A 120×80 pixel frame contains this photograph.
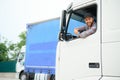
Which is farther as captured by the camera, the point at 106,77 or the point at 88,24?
the point at 88,24

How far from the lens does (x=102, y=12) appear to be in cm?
428

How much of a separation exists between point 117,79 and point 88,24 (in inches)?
50.5

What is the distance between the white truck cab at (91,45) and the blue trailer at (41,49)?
5.30 meters

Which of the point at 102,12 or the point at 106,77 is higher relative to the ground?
the point at 102,12

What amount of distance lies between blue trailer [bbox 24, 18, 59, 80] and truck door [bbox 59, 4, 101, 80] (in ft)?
17.3

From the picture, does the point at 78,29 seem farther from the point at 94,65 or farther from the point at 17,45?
the point at 17,45

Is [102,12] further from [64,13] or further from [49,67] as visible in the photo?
[49,67]

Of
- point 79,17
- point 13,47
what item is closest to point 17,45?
point 13,47

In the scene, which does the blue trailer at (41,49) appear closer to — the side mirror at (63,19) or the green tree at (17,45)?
the side mirror at (63,19)

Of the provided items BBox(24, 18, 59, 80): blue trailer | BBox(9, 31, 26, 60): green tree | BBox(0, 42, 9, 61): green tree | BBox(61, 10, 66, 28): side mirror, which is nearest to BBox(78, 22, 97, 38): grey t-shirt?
BBox(61, 10, 66, 28): side mirror

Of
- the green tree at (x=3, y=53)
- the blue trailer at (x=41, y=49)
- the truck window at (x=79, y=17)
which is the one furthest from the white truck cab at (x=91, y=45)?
the green tree at (x=3, y=53)

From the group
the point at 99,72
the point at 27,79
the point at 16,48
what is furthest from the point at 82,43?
the point at 16,48

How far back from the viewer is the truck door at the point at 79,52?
416cm

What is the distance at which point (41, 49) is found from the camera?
11.1 meters
